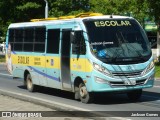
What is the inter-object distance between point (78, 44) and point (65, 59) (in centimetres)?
109

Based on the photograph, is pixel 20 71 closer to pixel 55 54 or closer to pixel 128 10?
pixel 55 54

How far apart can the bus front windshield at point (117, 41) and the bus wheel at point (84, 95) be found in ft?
3.79

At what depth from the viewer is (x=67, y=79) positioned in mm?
16016

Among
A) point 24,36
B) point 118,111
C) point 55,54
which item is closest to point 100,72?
point 118,111

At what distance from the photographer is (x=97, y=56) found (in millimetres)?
14500

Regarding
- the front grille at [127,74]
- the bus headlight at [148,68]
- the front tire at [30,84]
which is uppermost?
the bus headlight at [148,68]

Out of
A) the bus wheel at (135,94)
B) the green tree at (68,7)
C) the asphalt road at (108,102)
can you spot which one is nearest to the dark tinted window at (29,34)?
the asphalt road at (108,102)

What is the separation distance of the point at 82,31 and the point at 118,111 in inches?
129

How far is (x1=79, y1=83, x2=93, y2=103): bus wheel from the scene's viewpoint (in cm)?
1492

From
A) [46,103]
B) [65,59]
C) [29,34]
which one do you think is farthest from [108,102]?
[29,34]

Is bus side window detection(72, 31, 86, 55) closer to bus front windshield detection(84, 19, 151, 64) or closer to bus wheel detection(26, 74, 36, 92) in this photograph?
bus front windshield detection(84, 19, 151, 64)

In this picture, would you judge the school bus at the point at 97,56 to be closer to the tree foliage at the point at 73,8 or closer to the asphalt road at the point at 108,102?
the asphalt road at the point at 108,102

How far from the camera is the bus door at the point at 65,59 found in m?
16.0

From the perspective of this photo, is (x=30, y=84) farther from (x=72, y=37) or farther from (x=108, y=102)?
(x=108, y=102)
